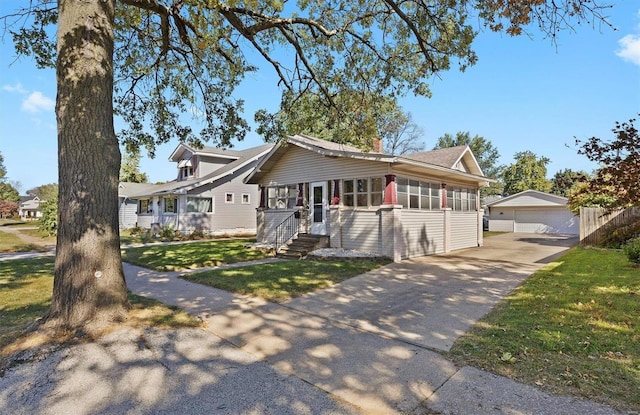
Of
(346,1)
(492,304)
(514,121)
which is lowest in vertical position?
(492,304)

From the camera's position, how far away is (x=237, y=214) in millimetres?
24984

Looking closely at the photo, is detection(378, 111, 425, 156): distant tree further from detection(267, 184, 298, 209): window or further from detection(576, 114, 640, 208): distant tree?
detection(576, 114, 640, 208): distant tree

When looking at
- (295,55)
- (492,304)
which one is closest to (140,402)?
(492,304)

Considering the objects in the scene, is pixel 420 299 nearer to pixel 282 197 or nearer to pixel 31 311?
pixel 31 311

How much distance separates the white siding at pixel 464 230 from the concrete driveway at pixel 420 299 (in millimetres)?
4561

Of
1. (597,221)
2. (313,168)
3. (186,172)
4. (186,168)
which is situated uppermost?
(186,168)

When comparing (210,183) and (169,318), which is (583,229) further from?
(210,183)

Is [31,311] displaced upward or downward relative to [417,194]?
downward

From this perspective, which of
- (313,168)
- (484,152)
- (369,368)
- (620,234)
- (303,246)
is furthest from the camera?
(484,152)

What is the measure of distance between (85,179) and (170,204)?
21084 mm

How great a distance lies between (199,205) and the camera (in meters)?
23.0

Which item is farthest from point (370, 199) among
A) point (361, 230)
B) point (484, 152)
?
point (484, 152)

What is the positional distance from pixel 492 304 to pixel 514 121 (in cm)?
1172

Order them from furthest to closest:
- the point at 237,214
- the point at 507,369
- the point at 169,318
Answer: the point at 237,214
the point at 169,318
the point at 507,369
